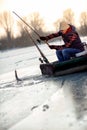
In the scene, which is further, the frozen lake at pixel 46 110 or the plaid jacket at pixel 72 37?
the plaid jacket at pixel 72 37

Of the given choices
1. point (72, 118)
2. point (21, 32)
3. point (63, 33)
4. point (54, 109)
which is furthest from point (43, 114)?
point (21, 32)

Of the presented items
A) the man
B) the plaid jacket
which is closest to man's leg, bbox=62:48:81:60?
the man

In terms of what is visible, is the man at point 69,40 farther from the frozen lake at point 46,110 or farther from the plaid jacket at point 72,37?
the frozen lake at point 46,110

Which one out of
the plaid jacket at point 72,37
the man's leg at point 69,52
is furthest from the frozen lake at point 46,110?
the plaid jacket at point 72,37

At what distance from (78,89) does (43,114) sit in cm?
191

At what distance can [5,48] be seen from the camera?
2378 inches

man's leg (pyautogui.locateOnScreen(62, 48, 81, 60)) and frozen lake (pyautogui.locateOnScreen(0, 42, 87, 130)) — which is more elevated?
frozen lake (pyautogui.locateOnScreen(0, 42, 87, 130))

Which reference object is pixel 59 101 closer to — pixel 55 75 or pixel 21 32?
pixel 55 75

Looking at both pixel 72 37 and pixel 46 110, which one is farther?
pixel 72 37

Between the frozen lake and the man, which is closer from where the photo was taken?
the frozen lake

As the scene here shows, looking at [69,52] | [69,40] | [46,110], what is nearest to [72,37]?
[69,40]

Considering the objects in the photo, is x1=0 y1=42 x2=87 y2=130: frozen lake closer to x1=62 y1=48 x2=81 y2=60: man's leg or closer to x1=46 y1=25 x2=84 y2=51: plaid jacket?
x1=62 y1=48 x2=81 y2=60: man's leg

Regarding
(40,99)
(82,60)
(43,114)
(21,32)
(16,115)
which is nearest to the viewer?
(43,114)

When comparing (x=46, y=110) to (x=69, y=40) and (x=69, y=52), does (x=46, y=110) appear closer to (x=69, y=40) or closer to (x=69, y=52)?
(x=69, y=52)
